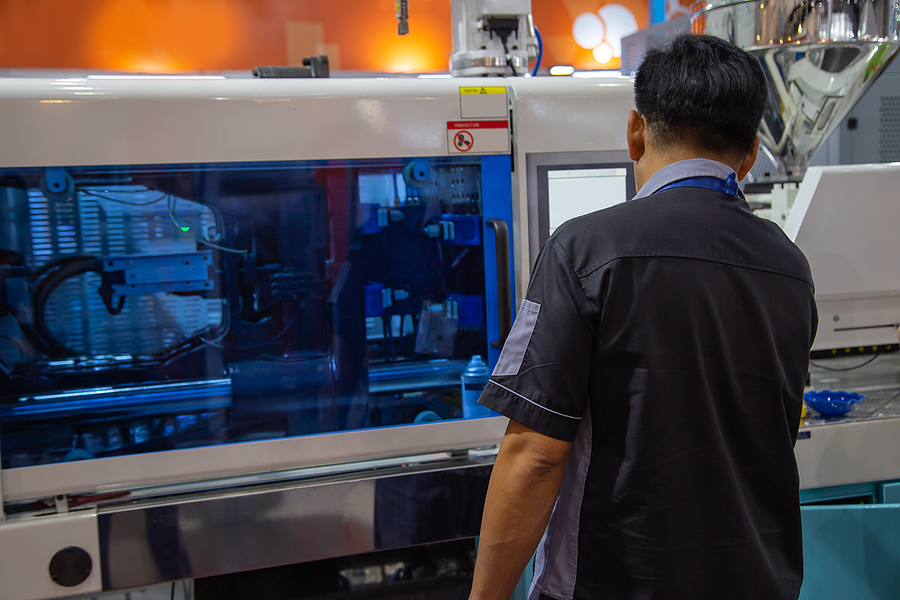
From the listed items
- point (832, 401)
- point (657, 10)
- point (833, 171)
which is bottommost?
point (832, 401)

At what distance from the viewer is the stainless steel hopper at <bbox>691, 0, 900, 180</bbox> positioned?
1.76 m

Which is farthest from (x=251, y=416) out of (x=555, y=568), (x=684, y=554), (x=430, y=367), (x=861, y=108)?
(x=861, y=108)

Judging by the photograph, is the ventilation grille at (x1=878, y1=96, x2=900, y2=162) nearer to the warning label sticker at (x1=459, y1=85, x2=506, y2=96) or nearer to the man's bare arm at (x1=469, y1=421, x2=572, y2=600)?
the warning label sticker at (x1=459, y1=85, x2=506, y2=96)

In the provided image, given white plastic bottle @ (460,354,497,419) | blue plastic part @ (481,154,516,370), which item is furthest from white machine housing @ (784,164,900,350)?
white plastic bottle @ (460,354,497,419)

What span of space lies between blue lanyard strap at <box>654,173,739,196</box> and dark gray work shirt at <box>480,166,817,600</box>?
0.01 meters

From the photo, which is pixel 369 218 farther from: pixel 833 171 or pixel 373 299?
pixel 833 171

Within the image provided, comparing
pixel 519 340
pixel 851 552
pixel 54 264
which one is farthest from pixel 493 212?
pixel 851 552

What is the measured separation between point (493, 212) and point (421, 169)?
19 cm

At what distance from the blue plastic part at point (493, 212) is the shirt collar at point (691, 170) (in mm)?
610

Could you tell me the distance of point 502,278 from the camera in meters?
1.47

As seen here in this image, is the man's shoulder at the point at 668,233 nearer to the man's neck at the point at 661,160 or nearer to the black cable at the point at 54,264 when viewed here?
the man's neck at the point at 661,160

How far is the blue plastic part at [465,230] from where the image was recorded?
1.50 meters

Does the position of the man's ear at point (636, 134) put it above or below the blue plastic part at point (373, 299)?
above

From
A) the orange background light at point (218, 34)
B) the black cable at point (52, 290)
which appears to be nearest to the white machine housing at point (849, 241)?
the black cable at point (52, 290)
